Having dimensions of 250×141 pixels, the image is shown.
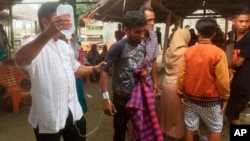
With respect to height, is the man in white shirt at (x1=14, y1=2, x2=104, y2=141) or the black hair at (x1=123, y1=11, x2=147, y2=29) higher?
the black hair at (x1=123, y1=11, x2=147, y2=29)

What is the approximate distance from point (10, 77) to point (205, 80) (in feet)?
14.4

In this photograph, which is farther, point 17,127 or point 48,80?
point 17,127

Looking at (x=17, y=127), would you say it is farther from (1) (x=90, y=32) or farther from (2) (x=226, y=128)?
(1) (x=90, y=32)

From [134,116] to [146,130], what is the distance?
0.70 feet

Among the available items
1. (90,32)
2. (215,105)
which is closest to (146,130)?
(215,105)

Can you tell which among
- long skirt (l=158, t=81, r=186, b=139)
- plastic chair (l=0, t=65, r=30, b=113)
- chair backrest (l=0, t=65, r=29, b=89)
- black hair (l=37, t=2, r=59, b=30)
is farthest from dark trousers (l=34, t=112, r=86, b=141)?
chair backrest (l=0, t=65, r=29, b=89)

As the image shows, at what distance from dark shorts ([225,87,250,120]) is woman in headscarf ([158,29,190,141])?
566 millimetres

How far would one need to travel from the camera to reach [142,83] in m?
2.83

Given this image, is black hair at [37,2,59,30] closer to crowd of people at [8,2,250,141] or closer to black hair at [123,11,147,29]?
crowd of people at [8,2,250,141]

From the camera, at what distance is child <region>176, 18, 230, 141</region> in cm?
266

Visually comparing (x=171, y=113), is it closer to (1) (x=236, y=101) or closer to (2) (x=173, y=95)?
(2) (x=173, y=95)

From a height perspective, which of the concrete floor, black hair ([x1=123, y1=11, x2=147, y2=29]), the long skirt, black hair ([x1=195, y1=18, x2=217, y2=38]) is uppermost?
black hair ([x1=123, y1=11, x2=147, y2=29])

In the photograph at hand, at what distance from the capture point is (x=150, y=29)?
3117 mm

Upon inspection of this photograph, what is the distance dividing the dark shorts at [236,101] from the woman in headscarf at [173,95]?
1.86 feet
